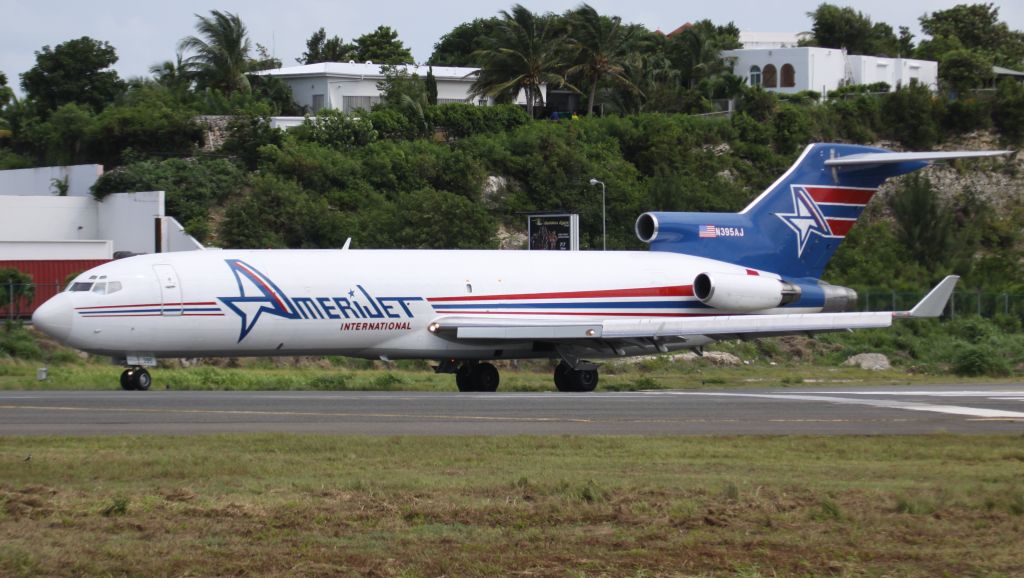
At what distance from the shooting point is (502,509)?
1192 centimetres

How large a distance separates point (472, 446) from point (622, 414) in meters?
5.05

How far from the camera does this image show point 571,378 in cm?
3114

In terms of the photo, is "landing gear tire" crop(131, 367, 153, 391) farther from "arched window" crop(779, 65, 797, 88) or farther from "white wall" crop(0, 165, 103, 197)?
"arched window" crop(779, 65, 797, 88)

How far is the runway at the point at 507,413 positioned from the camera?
60.7 feet

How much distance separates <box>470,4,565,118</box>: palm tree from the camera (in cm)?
7631

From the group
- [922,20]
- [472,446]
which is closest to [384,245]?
[472,446]

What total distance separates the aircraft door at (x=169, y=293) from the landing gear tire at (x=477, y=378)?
7.32 meters

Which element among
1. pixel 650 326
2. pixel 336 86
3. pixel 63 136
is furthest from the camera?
pixel 336 86

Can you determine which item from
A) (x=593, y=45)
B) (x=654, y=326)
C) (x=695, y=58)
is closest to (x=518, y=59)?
(x=593, y=45)

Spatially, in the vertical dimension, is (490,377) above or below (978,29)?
below

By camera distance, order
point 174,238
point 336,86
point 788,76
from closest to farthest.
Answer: point 174,238, point 336,86, point 788,76

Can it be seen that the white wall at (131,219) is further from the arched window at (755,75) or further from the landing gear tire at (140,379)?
the arched window at (755,75)

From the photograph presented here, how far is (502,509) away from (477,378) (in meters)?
19.4

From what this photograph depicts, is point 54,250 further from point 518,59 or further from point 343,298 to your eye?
point 518,59
